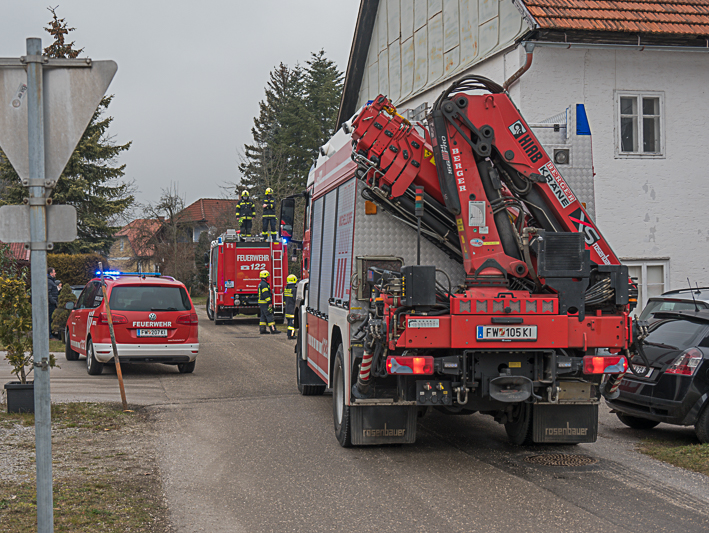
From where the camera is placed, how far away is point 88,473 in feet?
23.8

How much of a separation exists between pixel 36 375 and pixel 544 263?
4.36m

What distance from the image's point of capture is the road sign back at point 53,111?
428cm

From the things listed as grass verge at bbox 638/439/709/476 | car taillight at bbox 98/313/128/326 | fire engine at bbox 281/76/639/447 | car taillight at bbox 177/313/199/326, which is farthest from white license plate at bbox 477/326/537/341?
car taillight at bbox 98/313/128/326

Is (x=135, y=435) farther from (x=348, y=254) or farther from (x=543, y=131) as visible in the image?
(x=543, y=131)

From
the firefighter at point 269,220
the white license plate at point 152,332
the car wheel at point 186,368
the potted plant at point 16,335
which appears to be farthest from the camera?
the firefighter at point 269,220

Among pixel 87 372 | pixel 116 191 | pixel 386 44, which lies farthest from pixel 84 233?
pixel 87 372

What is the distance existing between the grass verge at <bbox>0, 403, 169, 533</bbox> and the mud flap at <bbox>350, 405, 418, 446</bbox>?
6.51 feet

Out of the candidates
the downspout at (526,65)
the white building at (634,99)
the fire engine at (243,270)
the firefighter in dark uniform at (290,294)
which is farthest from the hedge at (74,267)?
the downspout at (526,65)

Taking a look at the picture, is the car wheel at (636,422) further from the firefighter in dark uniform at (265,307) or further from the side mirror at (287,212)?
the firefighter in dark uniform at (265,307)

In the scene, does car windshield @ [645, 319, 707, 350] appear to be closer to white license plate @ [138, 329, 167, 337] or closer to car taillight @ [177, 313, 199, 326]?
car taillight @ [177, 313, 199, 326]

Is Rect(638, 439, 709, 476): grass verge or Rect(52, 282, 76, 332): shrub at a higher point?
Rect(52, 282, 76, 332): shrub

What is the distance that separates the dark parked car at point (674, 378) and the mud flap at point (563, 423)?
2.90ft

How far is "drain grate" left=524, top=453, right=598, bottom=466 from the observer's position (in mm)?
7617

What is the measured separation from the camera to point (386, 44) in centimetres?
2461
